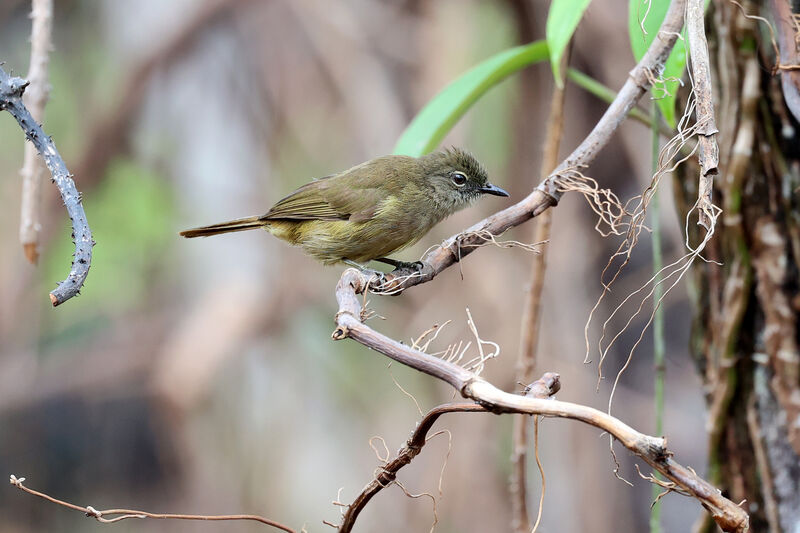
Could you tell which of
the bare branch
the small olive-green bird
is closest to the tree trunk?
the bare branch

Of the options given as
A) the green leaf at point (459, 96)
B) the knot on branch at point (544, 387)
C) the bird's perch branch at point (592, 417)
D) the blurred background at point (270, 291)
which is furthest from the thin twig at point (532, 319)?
the blurred background at point (270, 291)

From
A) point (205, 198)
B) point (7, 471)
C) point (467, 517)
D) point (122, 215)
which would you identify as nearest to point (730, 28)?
point (467, 517)

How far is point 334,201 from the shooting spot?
3.40 metres

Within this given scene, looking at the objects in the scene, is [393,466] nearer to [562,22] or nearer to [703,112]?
[703,112]

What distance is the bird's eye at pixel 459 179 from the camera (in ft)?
11.2

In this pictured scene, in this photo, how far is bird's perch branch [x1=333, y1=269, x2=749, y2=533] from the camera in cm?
105

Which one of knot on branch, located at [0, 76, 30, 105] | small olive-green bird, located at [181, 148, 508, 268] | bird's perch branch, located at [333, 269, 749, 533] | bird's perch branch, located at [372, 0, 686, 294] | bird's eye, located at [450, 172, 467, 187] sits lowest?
bird's perch branch, located at [333, 269, 749, 533]

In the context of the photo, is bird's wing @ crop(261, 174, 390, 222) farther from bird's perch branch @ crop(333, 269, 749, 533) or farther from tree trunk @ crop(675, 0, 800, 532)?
bird's perch branch @ crop(333, 269, 749, 533)

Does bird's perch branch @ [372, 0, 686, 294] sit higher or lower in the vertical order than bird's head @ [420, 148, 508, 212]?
lower

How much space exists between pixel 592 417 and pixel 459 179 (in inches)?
96.1

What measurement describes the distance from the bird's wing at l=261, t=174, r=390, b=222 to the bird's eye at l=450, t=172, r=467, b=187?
306 millimetres

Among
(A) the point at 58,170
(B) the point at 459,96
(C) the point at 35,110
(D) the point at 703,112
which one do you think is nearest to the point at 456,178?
(B) the point at 459,96

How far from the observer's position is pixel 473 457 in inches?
175

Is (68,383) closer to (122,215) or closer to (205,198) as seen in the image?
(122,215)
